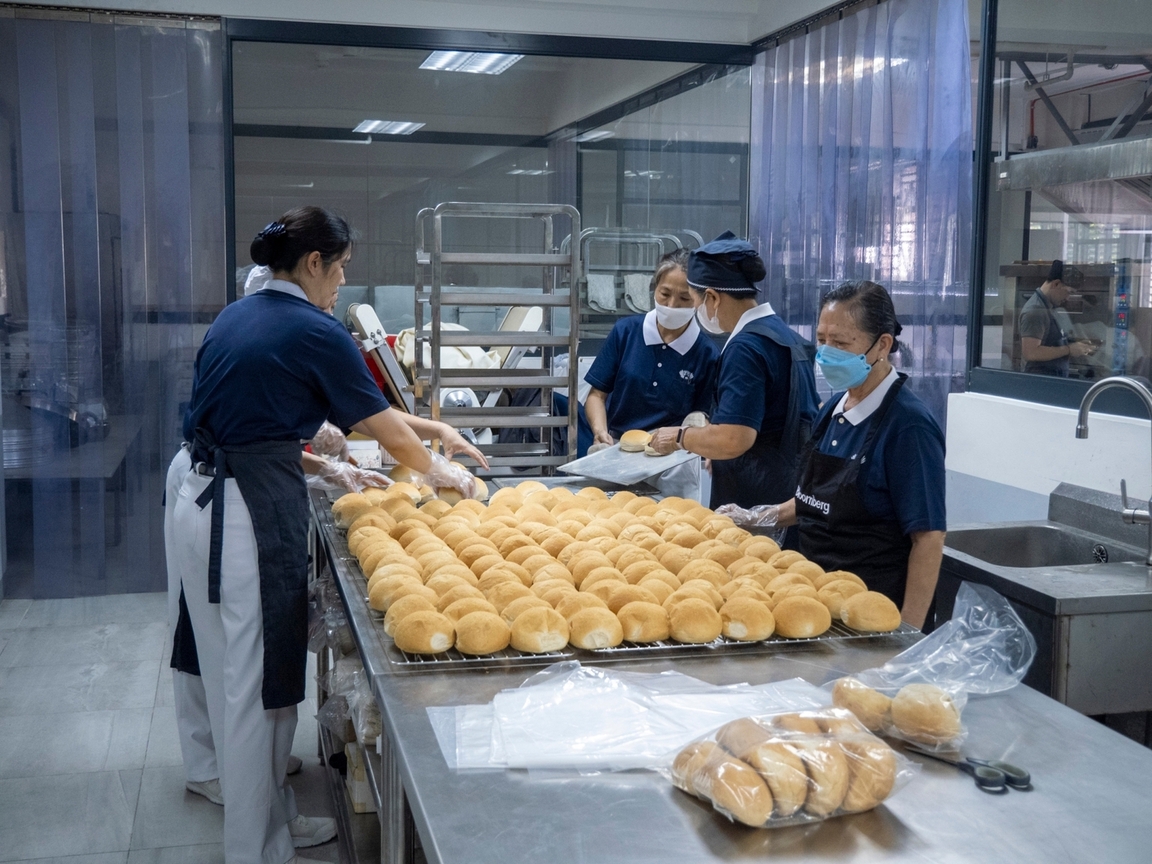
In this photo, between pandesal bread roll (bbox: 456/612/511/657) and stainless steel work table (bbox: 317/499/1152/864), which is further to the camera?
pandesal bread roll (bbox: 456/612/511/657)

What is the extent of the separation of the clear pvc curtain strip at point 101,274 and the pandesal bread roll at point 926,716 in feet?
15.0

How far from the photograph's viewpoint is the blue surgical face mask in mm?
2250

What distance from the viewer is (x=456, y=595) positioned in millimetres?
1793

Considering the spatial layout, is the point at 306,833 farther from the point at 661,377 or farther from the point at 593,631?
the point at 661,377

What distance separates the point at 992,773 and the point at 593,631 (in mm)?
632

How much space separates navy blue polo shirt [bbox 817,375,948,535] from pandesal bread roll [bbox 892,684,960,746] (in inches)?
31.5

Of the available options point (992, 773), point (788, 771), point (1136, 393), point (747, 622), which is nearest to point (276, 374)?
point (747, 622)

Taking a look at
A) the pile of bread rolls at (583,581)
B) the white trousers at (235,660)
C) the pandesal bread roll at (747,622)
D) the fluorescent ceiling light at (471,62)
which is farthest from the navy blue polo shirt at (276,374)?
the fluorescent ceiling light at (471,62)

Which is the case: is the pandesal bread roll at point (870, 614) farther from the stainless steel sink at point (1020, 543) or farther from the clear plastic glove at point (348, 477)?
the clear plastic glove at point (348, 477)

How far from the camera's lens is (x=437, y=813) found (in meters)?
1.19

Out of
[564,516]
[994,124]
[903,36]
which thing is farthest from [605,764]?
[903,36]

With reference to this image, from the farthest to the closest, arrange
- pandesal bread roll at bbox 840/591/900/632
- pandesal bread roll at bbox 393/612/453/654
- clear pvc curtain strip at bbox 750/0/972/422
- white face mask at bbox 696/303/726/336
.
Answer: clear pvc curtain strip at bbox 750/0/972/422 → white face mask at bbox 696/303/726/336 → pandesal bread roll at bbox 840/591/900/632 → pandesal bread roll at bbox 393/612/453/654

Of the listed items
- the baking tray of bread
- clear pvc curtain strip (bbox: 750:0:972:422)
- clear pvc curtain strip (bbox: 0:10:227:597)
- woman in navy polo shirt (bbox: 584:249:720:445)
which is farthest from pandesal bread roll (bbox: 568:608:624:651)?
clear pvc curtain strip (bbox: 0:10:227:597)

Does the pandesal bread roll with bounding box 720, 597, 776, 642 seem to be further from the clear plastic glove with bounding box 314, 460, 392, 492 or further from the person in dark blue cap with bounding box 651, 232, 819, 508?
the clear plastic glove with bounding box 314, 460, 392, 492
